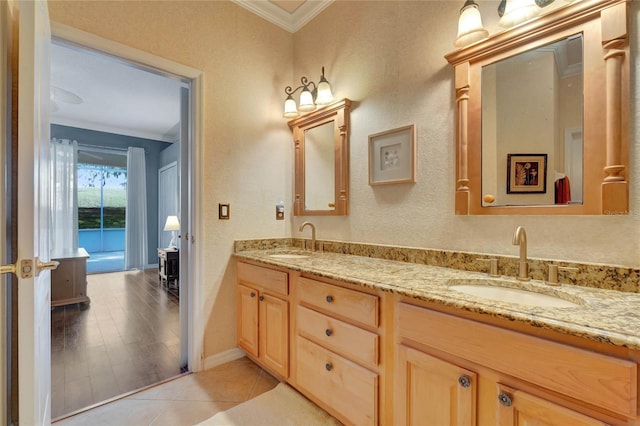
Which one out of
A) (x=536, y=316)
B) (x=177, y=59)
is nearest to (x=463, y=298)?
(x=536, y=316)

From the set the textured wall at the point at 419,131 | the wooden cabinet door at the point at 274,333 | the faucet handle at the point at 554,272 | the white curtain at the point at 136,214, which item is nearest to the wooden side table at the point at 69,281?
the white curtain at the point at 136,214

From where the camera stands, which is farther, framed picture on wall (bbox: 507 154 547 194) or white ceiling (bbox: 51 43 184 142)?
Answer: white ceiling (bbox: 51 43 184 142)

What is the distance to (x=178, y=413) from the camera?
5.49 feet

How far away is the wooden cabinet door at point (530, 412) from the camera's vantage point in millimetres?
772

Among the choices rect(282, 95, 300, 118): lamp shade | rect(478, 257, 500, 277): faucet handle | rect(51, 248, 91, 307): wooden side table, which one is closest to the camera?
rect(478, 257, 500, 277): faucet handle

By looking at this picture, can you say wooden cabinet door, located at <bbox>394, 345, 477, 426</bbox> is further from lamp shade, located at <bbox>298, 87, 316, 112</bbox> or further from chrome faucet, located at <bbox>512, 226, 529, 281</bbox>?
lamp shade, located at <bbox>298, 87, 316, 112</bbox>

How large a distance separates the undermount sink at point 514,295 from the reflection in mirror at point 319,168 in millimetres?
1190

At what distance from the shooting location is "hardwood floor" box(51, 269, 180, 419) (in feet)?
6.19

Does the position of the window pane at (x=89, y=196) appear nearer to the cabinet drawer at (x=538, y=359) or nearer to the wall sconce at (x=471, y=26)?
the wall sconce at (x=471, y=26)

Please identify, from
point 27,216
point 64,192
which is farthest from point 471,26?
point 64,192

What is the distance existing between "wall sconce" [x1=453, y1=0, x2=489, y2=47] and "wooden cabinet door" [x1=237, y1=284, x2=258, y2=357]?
192 cm

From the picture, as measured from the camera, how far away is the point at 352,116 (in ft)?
7.18

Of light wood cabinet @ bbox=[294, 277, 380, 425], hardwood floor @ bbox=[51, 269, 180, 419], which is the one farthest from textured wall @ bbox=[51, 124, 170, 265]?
light wood cabinet @ bbox=[294, 277, 380, 425]

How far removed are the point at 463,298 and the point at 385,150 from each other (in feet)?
3.87
